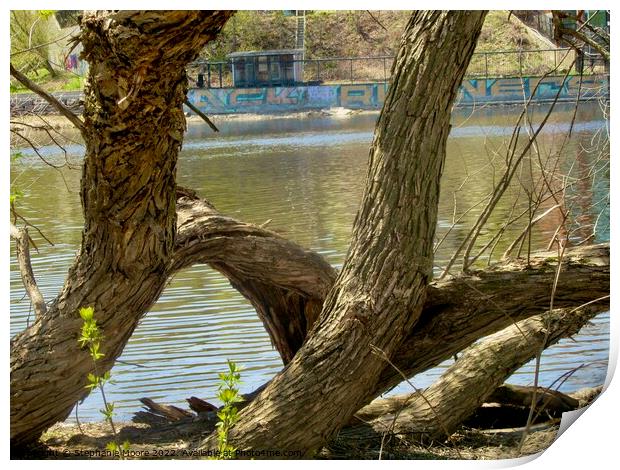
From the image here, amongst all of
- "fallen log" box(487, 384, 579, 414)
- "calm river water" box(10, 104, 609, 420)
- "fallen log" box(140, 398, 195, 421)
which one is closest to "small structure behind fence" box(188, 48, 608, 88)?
"calm river water" box(10, 104, 609, 420)

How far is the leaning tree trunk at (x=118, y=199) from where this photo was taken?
262 centimetres

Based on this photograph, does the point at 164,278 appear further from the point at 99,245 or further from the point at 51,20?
the point at 51,20

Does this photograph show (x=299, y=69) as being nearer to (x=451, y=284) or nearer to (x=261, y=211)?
(x=261, y=211)

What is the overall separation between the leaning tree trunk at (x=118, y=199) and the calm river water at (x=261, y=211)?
1.47ft

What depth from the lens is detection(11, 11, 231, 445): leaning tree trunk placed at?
8.59ft

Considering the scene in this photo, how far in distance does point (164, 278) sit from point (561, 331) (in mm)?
1620

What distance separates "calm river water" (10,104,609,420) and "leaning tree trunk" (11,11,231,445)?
0.45 metres

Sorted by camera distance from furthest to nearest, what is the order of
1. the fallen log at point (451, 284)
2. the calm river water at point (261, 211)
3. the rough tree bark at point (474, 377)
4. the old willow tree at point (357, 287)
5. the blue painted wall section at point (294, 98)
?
the blue painted wall section at point (294, 98), the calm river water at point (261, 211), the rough tree bark at point (474, 377), the fallen log at point (451, 284), the old willow tree at point (357, 287)

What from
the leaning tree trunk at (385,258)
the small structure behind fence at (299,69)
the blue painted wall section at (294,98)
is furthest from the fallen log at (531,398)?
the blue painted wall section at (294,98)

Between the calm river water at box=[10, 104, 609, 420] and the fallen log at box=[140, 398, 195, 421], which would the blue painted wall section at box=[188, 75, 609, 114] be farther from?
the fallen log at box=[140, 398, 195, 421]

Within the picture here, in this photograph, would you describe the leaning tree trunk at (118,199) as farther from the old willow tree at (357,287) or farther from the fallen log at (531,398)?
the fallen log at (531,398)

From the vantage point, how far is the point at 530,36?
791cm
